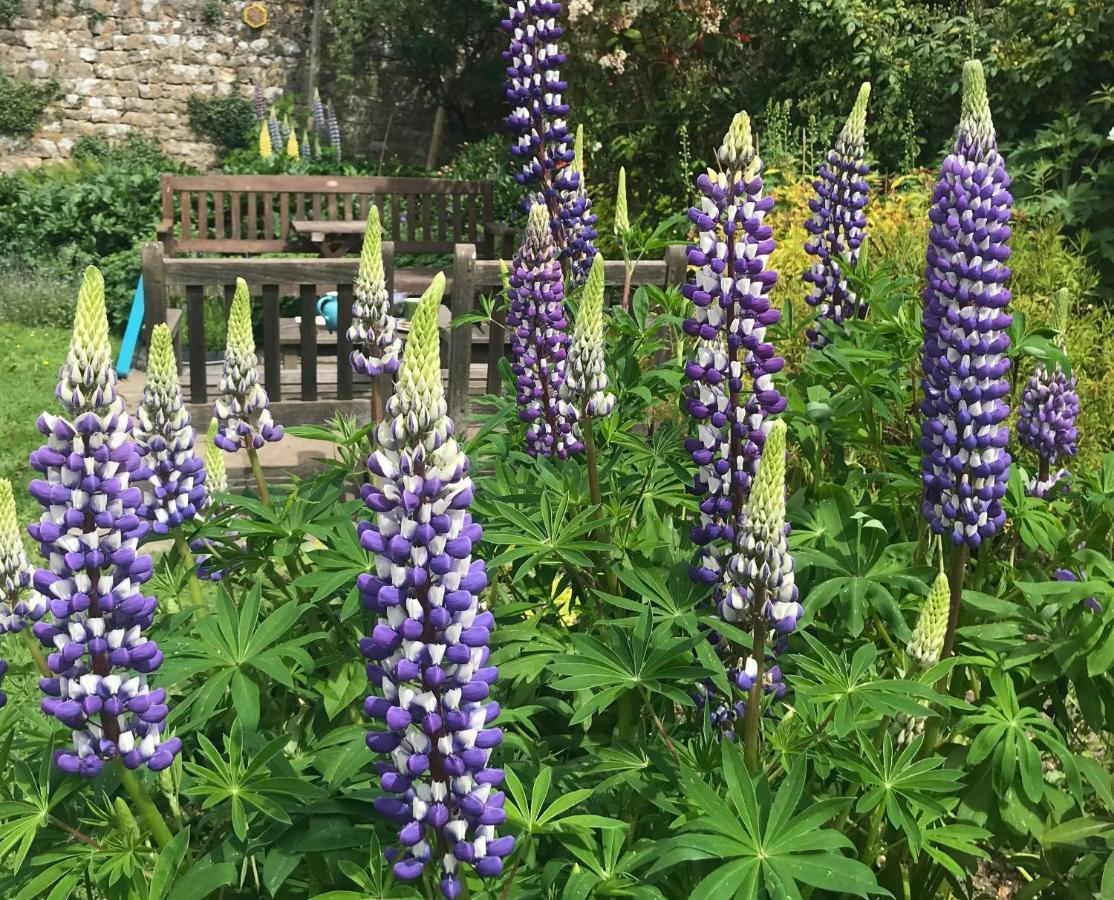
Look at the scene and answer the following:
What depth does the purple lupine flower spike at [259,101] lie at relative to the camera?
1719 cm

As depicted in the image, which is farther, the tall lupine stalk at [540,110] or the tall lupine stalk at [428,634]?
the tall lupine stalk at [540,110]

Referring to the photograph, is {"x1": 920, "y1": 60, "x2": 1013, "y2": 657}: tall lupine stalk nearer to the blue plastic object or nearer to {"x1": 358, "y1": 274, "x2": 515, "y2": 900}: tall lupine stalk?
{"x1": 358, "y1": 274, "x2": 515, "y2": 900}: tall lupine stalk

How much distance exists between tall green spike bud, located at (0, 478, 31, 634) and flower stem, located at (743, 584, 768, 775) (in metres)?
1.34

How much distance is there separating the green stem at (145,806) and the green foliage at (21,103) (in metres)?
16.9

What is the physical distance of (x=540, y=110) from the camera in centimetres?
423

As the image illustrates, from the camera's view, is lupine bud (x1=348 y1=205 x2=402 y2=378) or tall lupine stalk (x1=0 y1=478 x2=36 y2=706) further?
lupine bud (x1=348 y1=205 x2=402 y2=378)

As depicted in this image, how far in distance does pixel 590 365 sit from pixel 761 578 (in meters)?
0.80

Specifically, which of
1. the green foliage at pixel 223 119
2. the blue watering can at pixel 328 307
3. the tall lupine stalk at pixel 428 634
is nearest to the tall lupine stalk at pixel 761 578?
the tall lupine stalk at pixel 428 634

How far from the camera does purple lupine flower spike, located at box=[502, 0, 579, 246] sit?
4.16 metres

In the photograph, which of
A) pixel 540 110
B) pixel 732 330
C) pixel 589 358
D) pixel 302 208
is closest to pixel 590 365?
pixel 589 358

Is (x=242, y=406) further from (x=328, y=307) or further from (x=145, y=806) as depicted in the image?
(x=328, y=307)

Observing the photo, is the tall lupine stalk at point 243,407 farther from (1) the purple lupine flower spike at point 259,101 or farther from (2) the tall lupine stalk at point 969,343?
(1) the purple lupine flower spike at point 259,101

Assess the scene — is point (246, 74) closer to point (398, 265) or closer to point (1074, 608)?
point (398, 265)

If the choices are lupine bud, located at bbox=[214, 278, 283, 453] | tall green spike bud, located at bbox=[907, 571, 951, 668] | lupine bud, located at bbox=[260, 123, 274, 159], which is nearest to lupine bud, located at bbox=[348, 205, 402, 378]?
lupine bud, located at bbox=[214, 278, 283, 453]
